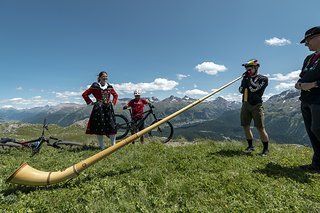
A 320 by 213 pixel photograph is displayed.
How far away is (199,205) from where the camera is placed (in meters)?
5.76

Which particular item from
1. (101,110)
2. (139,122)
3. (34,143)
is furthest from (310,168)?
(34,143)

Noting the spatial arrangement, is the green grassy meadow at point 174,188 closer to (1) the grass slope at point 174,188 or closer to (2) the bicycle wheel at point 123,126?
(1) the grass slope at point 174,188

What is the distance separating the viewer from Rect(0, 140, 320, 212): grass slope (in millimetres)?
5668

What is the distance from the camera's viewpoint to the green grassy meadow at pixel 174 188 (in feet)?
18.6

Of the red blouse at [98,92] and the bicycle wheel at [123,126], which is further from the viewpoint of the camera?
the bicycle wheel at [123,126]

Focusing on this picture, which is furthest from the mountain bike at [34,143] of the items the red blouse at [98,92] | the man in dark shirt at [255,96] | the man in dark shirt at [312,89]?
the man in dark shirt at [312,89]

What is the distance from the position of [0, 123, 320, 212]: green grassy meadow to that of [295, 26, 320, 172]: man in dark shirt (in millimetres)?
1205

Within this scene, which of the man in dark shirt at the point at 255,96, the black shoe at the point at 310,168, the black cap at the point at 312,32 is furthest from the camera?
the man in dark shirt at the point at 255,96

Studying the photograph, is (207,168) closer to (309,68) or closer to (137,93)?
(309,68)

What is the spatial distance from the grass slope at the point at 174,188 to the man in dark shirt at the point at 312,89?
1.21 metres

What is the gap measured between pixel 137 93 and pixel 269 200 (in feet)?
34.6

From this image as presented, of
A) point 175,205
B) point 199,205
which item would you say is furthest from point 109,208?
point 199,205

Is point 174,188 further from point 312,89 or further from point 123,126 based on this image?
point 123,126

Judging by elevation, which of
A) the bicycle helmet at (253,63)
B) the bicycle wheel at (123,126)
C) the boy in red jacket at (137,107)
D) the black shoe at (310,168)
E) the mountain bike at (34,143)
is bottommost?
the black shoe at (310,168)
